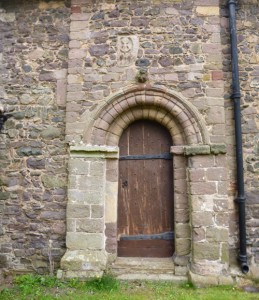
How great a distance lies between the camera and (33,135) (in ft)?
16.4

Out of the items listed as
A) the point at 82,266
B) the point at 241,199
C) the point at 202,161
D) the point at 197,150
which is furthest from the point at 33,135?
the point at 241,199

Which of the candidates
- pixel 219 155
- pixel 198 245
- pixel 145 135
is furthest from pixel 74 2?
pixel 198 245

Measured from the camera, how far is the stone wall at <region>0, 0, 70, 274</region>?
4.77 meters

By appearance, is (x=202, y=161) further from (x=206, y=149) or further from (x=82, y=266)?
(x=82, y=266)

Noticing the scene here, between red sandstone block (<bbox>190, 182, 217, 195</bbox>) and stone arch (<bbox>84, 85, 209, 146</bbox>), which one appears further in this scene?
stone arch (<bbox>84, 85, 209, 146</bbox>)

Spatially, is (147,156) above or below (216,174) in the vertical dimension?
above

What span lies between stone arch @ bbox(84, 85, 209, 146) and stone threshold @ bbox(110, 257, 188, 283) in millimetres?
1965

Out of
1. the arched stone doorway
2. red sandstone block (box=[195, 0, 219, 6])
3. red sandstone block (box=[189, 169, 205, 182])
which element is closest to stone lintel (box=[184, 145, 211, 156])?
the arched stone doorway

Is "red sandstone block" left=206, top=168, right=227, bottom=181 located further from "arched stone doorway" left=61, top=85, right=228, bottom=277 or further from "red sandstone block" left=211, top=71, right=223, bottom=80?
"red sandstone block" left=211, top=71, right=223, bottom=80

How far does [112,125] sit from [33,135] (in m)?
1.42

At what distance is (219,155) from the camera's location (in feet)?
14.9

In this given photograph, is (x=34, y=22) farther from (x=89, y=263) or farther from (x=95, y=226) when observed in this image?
(x=89, y=263)

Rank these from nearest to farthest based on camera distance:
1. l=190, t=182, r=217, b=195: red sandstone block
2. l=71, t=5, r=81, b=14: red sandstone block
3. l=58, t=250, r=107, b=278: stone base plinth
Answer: l=58, t=250, r=107, b=278: stone base plinth < l=190, t=182, r=217, b=195: red sandstone block < l=71, t=5, r=81, b=14: red sandstone block

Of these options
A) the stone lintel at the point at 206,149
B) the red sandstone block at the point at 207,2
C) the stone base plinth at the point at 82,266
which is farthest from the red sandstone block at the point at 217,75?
the stone base plinth at the point at 82,266
